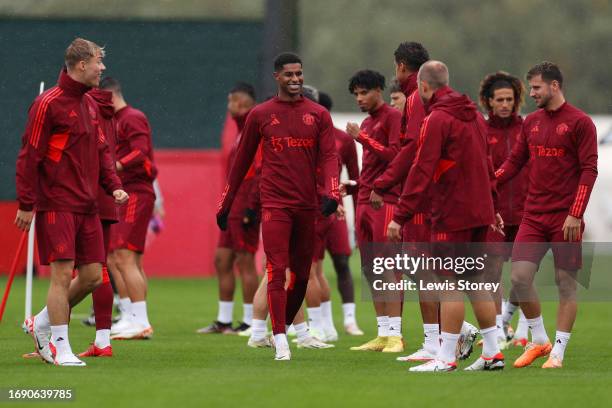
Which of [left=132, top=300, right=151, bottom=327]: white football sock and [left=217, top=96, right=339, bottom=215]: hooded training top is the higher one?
[left=217, top=96, right=339, bottom=215]: hooded training top

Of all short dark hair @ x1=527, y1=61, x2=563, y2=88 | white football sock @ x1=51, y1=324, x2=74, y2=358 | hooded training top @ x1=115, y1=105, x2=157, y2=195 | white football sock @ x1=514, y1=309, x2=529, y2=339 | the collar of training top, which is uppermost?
short dark hair @ x1=527, y1=61, x2=563, y2=88

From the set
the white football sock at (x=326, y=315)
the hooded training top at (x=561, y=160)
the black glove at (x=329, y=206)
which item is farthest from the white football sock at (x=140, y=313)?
the hooded training top at (x=561, y=160)

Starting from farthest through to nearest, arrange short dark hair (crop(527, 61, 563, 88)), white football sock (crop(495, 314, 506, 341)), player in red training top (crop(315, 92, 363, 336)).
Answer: player in red training top (crop(315, 92, 363, 336)) < white football sock (crop(495, 314, 506, 341)) < short dark hair (crop(527, 61, 563, 88))

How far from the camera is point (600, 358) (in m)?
12.3

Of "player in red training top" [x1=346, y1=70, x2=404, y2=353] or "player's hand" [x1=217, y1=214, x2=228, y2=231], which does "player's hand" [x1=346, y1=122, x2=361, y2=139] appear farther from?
"player's hand" [x1=217, y1=214, x2=228, y2=231]

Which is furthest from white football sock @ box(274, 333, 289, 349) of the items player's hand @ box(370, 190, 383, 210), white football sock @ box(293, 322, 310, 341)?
white football sock @ box(293, 322, 310, 341)

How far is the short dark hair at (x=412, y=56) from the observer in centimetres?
1223

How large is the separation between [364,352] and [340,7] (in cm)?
4400

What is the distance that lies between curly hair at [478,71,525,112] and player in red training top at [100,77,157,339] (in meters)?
3.22

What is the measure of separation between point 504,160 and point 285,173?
273cm

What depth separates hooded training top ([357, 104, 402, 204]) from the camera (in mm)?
12956

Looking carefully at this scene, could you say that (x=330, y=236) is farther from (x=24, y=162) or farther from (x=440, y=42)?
(x=440, y=42)

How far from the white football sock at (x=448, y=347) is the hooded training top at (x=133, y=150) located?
452 centimetres

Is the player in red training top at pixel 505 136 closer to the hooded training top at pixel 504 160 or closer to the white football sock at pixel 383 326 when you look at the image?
the hooded training top at pixel 504 160
